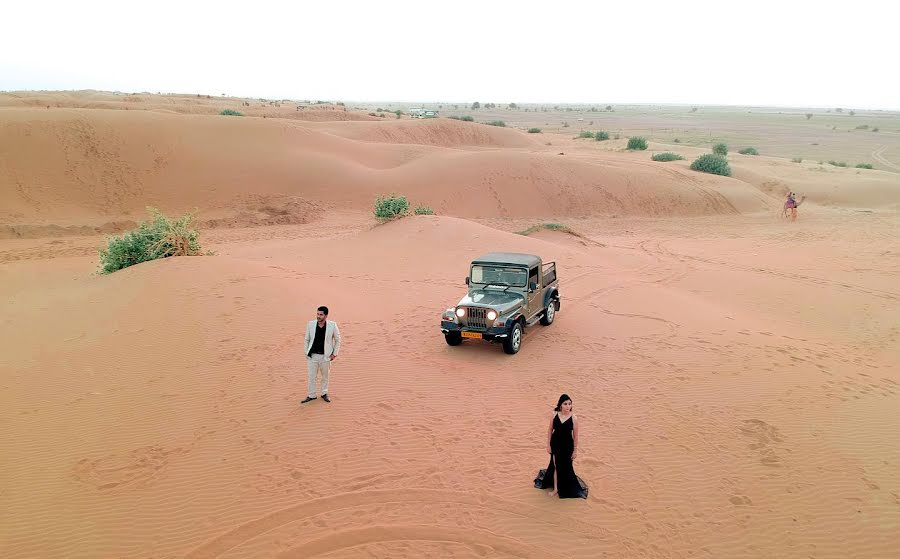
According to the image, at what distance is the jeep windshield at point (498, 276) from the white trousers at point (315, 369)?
411cm

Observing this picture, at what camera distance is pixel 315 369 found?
27.8ft

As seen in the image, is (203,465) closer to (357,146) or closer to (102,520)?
(102,520)

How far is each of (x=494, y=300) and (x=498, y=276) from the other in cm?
83

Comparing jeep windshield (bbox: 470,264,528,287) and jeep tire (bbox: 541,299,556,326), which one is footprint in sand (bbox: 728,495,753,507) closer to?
jeep windshield (bbox: 470,264,528,287)

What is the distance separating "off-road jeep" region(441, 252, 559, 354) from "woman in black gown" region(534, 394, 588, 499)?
3927 mm

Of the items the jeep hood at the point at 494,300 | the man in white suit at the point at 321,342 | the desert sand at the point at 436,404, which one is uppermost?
the man in white suit at the point at 321,342

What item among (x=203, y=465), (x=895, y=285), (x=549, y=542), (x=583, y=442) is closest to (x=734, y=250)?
(x=895, y=285)

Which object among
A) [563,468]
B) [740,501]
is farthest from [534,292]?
[740,501]

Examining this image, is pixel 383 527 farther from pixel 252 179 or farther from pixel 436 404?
pixel 252 179

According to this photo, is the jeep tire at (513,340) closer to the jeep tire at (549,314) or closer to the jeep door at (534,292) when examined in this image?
the jeep door at (534,292)

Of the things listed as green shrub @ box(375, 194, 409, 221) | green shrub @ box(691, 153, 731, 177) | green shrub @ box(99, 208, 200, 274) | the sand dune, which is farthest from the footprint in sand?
green shrub @ box(691, 153, 731, 177)

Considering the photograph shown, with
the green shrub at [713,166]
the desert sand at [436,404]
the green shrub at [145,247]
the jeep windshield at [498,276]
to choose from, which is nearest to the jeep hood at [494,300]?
the jeep windshield at [498,276]

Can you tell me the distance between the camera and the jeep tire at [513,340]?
34.5ft

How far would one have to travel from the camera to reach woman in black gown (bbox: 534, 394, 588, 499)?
6.16 m
